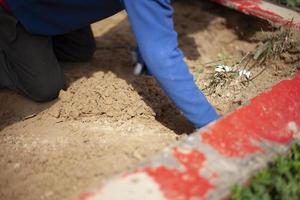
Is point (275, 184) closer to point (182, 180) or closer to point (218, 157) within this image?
point (218, 157)

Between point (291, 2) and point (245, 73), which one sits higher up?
point (291, 2)

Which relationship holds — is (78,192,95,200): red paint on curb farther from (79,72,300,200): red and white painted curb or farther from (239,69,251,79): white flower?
(239,69,251,79): white flower

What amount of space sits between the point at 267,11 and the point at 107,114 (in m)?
1.46

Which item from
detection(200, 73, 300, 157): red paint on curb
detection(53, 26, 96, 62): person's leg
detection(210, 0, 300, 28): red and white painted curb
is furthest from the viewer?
detection(53, 26, 96, 62): person's leg

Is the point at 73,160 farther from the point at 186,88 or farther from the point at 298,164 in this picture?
the point at 298,164

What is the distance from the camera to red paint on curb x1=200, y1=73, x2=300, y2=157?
1.99 meters

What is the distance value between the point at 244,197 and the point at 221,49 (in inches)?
73.5

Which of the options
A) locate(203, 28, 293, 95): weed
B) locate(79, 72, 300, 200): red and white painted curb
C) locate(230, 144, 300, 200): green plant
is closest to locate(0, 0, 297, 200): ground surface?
locate(203, 28, 293, 95): weed

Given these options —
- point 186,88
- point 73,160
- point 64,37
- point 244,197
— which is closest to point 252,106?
point 186,88

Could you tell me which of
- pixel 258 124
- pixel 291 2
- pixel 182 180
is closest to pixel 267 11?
pixel 291 2

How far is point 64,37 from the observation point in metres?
3.27

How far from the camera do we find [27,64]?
2.87 metres

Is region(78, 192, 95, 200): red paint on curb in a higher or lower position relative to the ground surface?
higher

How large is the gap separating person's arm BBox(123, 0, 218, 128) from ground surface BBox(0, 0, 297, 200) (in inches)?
10.2
